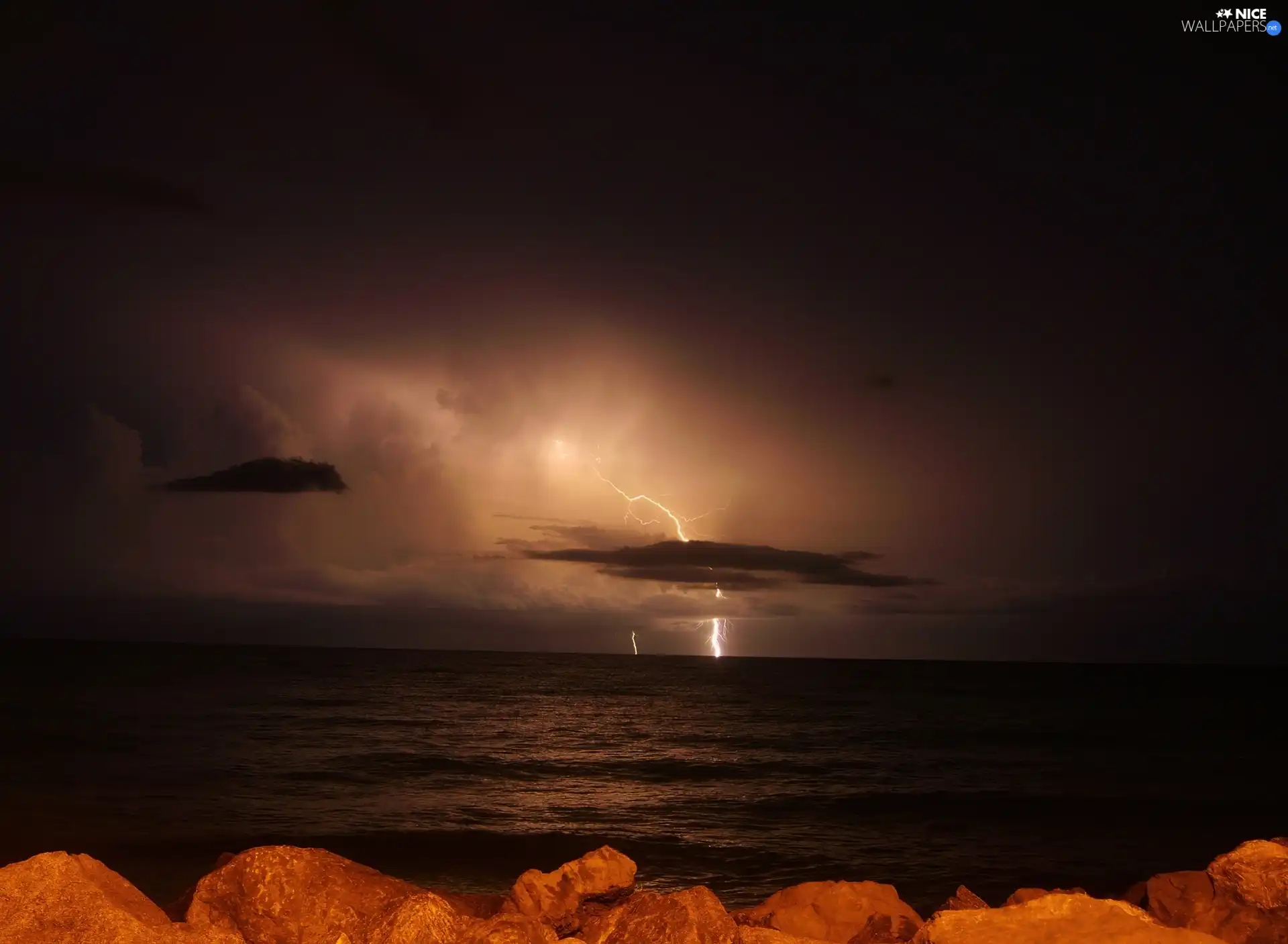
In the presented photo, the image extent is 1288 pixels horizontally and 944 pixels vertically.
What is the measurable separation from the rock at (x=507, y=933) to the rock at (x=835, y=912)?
2252mm

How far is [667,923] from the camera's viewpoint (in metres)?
6.45

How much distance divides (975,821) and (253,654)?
137 m

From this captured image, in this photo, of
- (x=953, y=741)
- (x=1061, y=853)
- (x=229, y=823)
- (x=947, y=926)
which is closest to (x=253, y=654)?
(x=953, y=741)

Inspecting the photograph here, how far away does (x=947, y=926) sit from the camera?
624 cm

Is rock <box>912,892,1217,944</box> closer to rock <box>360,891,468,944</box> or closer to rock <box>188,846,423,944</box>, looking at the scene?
rock <box>360,891,468,944</box>

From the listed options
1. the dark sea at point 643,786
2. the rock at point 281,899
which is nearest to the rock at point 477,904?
the rock at point 281,899

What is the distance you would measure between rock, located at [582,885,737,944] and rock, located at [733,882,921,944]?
140cm

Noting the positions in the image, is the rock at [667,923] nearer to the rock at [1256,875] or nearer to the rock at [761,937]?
the rock at [761,937]

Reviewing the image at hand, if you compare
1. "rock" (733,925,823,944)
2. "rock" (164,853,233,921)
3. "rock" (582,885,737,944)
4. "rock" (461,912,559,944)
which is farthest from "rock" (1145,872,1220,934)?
"rock" (164,853,233,921)

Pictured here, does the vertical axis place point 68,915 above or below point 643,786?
above

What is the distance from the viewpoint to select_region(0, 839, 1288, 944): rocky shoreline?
6117 millimetres

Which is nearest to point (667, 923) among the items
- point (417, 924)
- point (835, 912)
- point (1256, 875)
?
point (417, 924)

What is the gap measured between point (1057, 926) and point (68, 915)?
6.69 metres

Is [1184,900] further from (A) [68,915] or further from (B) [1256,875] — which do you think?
(A) [68,915]
